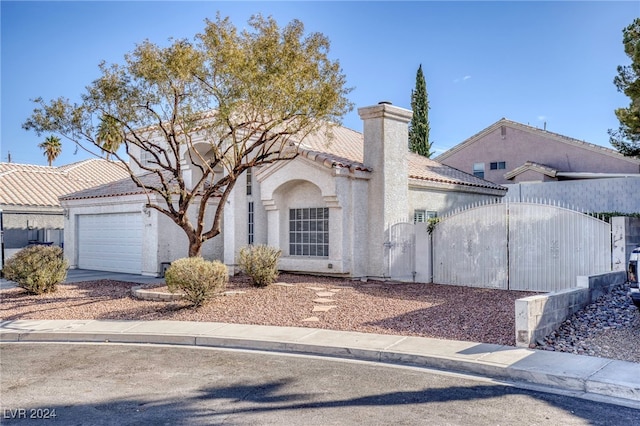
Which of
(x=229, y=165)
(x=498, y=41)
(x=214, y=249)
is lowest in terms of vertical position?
(x=214, y=249)

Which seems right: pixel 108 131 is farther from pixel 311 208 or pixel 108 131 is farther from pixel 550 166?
pixel 550 166

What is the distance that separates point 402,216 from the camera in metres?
17.0

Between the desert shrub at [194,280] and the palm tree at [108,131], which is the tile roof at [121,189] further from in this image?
the desert shrub at [194,280]

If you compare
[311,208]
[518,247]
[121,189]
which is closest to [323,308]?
[518,247]

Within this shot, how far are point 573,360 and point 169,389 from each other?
5.45 metres

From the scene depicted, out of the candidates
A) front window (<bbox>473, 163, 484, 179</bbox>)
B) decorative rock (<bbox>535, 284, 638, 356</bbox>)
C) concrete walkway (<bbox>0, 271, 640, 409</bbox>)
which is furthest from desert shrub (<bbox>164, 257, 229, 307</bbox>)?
front window (<bbox>473, 163, 484, 179</bbox>)

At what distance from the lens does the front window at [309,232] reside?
17.4 metres

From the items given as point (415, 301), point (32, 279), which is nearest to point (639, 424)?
point (415, 301)

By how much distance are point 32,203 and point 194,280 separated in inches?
743

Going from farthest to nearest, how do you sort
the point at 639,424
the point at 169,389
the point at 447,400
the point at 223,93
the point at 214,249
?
the point at 214,249 < the point at 223,93 < the point at 169,389 < the point at 447,400 < the point at 639,424

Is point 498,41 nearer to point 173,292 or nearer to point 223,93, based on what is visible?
point 223,93

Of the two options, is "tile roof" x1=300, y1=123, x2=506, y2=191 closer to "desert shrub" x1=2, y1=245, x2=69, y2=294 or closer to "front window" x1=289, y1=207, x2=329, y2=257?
"front window" x1=289, y1=207, x2=329, y2=257

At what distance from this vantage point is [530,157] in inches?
1222

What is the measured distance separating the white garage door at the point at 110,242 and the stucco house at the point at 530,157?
19.4m
